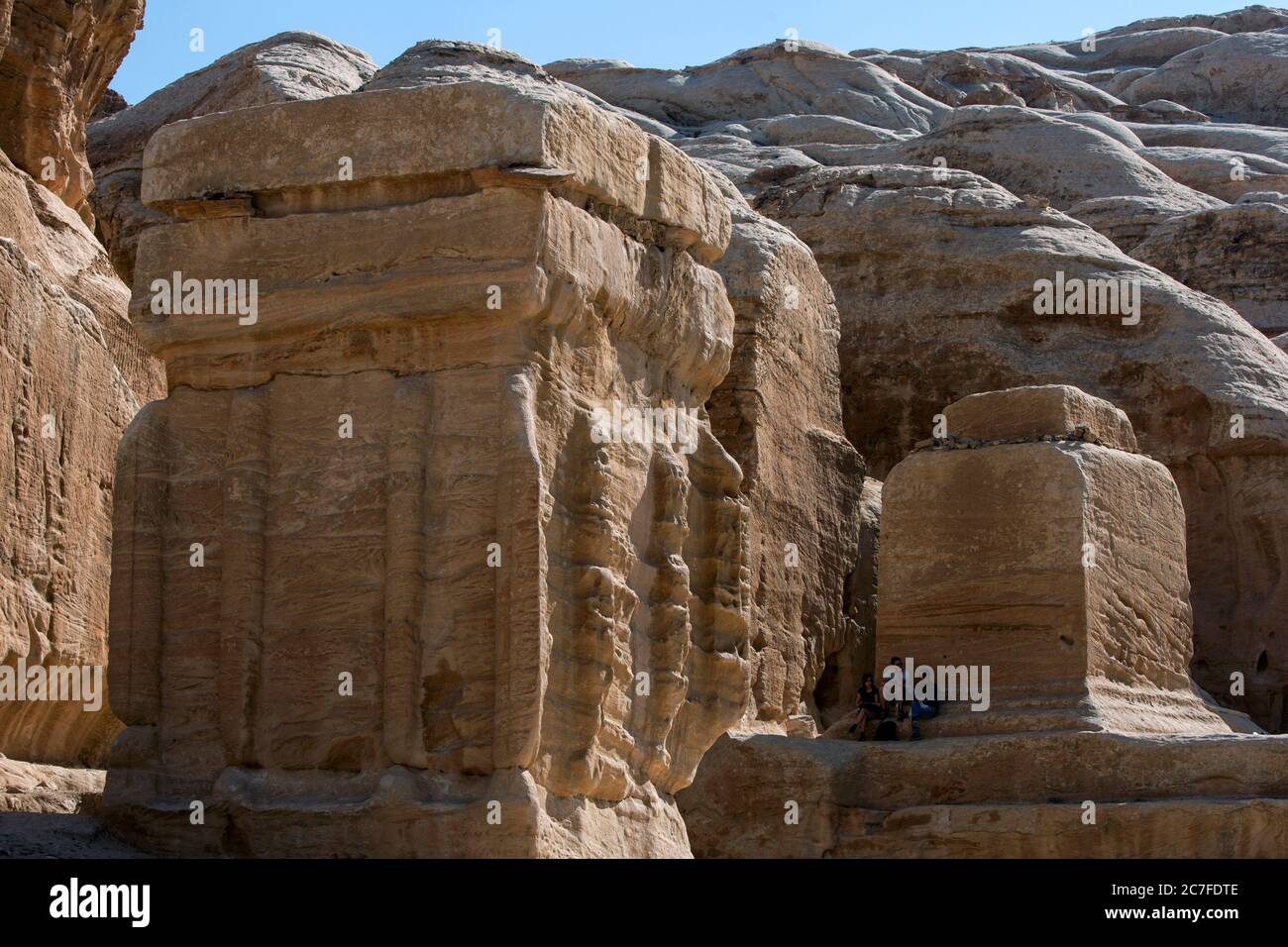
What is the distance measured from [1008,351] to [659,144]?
10.4 metres

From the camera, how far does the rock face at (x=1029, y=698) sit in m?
11.6

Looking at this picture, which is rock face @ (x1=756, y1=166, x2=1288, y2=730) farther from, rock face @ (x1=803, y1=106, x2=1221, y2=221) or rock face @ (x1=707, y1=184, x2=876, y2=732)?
rock face @ (x1=803, y1=106, x2=1221, y2=221)

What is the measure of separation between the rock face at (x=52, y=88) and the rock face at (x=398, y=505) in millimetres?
5611

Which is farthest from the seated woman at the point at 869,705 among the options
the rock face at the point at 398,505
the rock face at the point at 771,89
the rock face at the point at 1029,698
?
the rock face at the point at 771,89

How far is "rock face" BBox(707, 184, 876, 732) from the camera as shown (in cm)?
1423

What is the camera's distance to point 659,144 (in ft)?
27.5

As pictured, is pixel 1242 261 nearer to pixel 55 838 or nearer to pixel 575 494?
pixel 575 494

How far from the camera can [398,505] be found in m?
7.32

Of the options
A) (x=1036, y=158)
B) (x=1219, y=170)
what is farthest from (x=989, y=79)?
(x=1036, y=158)

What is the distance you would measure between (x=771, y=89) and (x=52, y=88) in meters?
29.6

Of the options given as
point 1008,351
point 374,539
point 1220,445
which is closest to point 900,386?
point 1008,351

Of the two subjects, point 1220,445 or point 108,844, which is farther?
point 1220,445

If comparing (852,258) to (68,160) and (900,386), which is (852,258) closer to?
(900,386)

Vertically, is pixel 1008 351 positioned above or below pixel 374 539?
above
